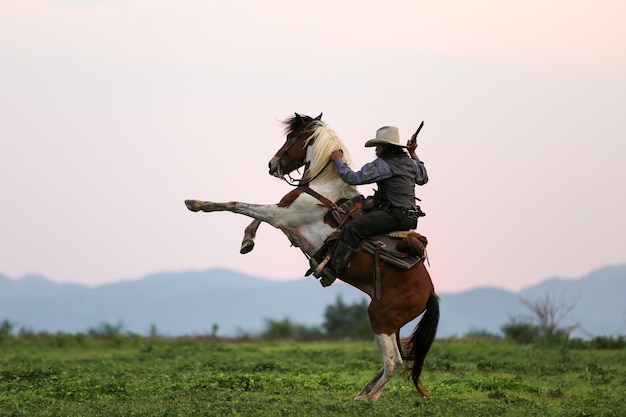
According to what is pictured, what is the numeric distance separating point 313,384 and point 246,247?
2.46 m

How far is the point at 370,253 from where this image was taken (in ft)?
40.5

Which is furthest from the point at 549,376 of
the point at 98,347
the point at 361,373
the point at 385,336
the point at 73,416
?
the point at 98,347

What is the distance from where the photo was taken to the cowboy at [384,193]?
12.3 meters

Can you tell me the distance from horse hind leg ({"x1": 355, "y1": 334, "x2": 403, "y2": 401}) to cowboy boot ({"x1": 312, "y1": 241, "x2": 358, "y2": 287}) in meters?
0.88

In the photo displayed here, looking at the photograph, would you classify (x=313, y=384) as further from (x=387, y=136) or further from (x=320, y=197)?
(x=387, y=136)

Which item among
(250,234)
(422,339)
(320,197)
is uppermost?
(320,197)

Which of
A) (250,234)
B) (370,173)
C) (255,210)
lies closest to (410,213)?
(370,173)

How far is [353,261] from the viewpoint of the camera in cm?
1241

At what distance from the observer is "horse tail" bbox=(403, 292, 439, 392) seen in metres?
12.7

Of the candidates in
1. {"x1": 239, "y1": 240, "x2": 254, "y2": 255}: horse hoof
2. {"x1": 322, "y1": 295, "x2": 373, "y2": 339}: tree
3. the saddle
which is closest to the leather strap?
the saddle

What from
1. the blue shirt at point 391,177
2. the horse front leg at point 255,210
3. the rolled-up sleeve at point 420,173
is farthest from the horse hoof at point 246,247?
the rolled-up sleeve at point 420,173

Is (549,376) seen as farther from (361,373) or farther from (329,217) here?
(329,217)

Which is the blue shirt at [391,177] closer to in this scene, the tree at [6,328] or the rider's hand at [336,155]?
the rider's hand at [336,155]

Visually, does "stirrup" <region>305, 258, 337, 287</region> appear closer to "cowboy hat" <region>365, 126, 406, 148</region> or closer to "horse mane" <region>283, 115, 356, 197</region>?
"horse mane" <region>283, 115, 356, 197</region>
